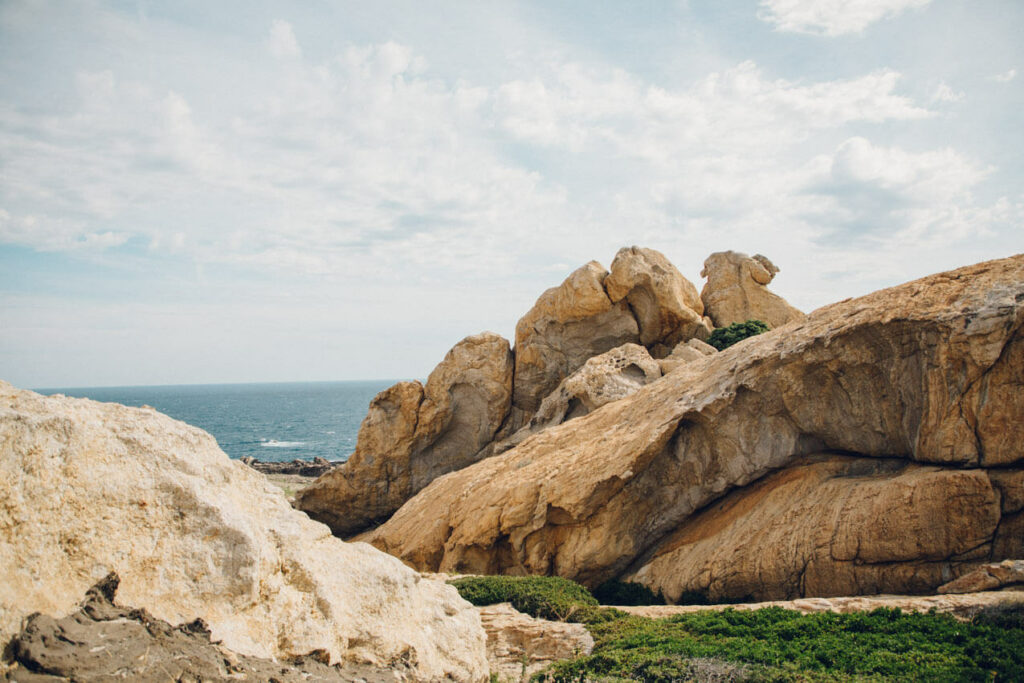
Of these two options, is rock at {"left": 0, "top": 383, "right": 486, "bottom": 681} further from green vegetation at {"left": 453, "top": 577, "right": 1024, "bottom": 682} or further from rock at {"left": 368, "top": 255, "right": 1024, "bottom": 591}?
rock at {"left": 368, "top": 255, "right": 1024, "bottom": 591}

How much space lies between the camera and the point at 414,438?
31.9m

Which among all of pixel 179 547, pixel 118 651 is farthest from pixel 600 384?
pixel 118 651

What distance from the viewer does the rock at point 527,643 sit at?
1214 centimetres

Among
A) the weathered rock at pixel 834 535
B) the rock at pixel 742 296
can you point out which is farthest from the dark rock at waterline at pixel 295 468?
the weathered rock at pixel 834 535

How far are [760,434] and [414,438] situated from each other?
18.0m

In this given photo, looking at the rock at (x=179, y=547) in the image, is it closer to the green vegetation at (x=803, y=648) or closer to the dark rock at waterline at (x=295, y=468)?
the green vegetation at (x=803, y=648)

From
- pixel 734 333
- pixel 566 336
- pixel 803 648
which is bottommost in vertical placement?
pixel 803 648

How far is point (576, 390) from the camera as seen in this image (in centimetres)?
2688

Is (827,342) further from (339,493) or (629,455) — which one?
(339,493)

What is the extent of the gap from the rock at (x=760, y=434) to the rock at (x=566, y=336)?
9105 mm

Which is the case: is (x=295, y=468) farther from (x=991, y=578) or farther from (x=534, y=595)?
(x=991, y=578)

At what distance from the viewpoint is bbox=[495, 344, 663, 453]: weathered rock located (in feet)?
86.6

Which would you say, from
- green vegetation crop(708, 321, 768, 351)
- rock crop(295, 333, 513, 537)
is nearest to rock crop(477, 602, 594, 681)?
rock crop(295, 333, 513, 537)

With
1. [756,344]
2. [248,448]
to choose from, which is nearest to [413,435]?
[756,344]
